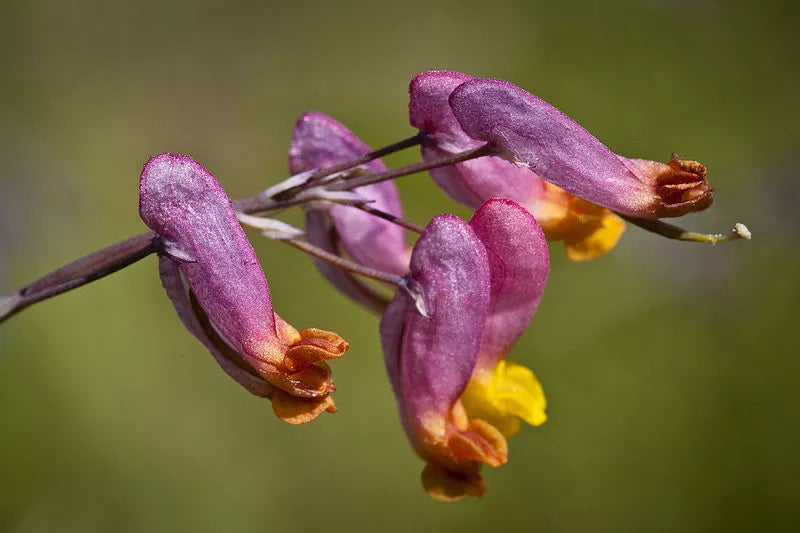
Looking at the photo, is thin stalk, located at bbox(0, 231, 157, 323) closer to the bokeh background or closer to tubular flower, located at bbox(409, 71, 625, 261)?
tubular flower, located at bbox(409, 71, 625, 261)

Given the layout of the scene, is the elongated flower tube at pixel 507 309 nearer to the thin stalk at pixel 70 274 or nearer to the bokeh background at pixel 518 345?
the thin stalk at pixel 70 274

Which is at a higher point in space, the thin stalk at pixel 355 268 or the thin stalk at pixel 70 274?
the thin stalk at pixel 70 274

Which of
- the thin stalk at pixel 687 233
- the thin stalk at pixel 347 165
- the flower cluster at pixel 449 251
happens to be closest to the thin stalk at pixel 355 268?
the flower cluster at pixel 449 251

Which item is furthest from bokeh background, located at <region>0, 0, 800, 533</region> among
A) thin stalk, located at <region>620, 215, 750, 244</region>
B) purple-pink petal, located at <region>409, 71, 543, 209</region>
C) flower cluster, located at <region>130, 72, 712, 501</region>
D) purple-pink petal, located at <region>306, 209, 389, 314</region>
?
thin stalk, located at <region>620, 215, 750, 244</region>

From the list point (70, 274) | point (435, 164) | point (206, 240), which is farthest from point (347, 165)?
point (70, 274)

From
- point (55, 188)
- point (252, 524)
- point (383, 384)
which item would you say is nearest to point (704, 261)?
point (383, 384)

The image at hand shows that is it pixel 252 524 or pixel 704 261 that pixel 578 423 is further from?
pixel 252 524
